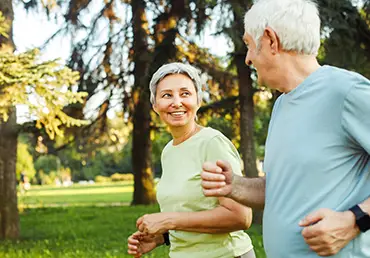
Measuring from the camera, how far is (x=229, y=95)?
18203mm

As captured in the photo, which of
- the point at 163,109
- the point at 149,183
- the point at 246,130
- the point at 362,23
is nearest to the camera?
the point at 163,109

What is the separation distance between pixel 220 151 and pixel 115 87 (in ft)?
52.7

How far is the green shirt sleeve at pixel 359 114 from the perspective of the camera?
207 centimetres

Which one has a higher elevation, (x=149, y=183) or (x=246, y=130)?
(x=246, y=130)

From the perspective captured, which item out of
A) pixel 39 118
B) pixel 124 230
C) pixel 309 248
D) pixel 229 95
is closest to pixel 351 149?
pixel 309 248

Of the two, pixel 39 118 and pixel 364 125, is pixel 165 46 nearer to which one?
pixel 39 118

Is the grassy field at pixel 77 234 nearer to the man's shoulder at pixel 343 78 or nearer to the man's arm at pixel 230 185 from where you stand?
the man's arm at pixel 230 185

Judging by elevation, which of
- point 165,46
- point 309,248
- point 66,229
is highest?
point 165,46

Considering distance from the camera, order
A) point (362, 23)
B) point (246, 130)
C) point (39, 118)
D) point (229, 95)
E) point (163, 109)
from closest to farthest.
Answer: point (163, 109) → point (39, 118) → point (362, 23) → point (246, 130) → point (229, 95)

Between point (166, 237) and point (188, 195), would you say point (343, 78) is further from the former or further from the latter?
point (166, 237)

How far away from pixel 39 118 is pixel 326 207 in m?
8.71

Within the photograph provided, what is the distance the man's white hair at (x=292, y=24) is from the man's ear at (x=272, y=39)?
0.4 inches

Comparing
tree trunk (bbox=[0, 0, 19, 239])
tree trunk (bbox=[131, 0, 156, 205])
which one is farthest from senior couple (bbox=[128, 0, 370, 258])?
tree trunk (bbox=[131, 0, 156, 205])

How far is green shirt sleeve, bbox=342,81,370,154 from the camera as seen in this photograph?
81.7 inches
